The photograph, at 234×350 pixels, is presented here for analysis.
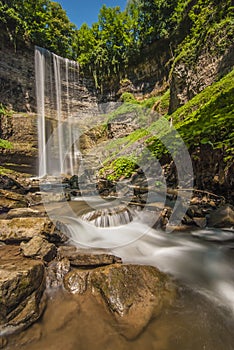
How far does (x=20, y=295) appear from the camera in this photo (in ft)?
6.26

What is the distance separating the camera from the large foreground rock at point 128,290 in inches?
75.1

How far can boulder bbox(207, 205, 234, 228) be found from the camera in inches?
167

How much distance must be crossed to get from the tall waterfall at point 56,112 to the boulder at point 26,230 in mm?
13676

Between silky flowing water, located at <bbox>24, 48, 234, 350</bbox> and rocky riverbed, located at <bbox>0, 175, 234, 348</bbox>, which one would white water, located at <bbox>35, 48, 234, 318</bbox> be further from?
rocky riverbed, located at <bbox>0, 175, 234, 348</bbox>

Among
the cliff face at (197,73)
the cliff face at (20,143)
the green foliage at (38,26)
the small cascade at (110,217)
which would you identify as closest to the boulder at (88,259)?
the small cascade at (110,217)

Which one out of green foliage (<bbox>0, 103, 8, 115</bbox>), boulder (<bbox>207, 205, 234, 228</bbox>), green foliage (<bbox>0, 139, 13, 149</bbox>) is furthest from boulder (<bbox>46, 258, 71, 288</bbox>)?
green foliage (<bbox>0, 103, 8, 115</bbox>)

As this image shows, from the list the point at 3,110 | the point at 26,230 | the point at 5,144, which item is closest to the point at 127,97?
the point at 3,110

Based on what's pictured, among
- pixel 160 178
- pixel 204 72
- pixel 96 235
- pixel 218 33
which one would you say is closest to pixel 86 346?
pixel 96 235

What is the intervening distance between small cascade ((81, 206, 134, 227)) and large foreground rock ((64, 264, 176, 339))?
245 centimetres

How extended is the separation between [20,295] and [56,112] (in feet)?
80.0

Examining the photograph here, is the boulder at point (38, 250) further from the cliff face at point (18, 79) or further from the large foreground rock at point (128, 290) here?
the cliff face at point (18, 79)

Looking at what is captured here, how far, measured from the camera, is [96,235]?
14.6ft

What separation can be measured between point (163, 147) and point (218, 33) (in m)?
7.77

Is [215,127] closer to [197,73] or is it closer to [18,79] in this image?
[197,73]
